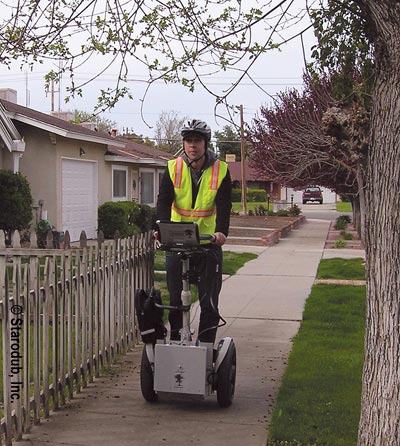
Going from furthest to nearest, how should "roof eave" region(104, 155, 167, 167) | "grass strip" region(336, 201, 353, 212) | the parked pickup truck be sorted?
1. the parked pickup truck
2. "grass strip" region(336, 201, 353, 212)
3. "roof eave" region(104, 155, 167, 167)

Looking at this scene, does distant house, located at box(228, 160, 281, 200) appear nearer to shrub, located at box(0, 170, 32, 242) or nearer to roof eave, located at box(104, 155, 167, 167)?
roof eave, located at box(104, 155, 167, 167)

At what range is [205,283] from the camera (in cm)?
520

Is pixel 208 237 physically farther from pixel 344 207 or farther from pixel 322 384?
pixel 344 207

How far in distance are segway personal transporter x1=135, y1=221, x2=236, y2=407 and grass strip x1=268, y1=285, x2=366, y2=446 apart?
0.50 meters

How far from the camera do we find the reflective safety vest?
524cm

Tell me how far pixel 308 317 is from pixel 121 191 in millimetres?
15599

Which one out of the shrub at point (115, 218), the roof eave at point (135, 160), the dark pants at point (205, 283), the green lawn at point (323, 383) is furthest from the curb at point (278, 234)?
the dark pants at point (205, 283)

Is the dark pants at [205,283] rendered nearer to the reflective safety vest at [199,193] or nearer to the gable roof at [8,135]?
the reflective safety vest at [199,193]

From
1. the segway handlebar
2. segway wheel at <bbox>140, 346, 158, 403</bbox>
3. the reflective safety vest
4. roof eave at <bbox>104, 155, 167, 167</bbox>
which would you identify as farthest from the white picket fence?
roof eave at <bbox>104, 155, 167, 167</bbox>

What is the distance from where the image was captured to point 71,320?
514 centimetres

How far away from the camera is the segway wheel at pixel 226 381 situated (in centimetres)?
503

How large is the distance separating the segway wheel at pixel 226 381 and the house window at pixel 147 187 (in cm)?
2140

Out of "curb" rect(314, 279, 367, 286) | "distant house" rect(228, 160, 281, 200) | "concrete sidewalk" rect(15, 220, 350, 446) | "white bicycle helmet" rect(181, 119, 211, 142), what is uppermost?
"distant house" rect(228, 160, 281, 200)

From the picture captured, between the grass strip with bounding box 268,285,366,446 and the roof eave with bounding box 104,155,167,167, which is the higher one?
the roof eave with bounding box 104,155,167,167
